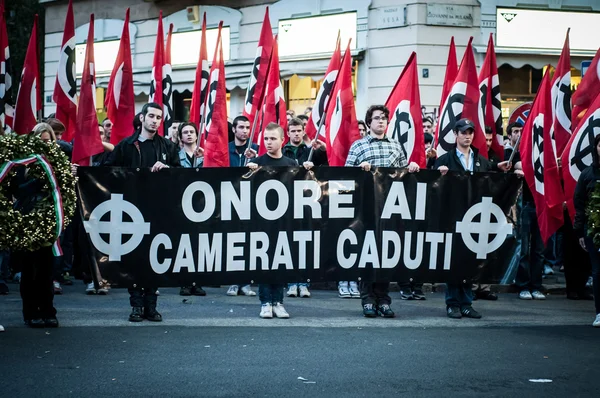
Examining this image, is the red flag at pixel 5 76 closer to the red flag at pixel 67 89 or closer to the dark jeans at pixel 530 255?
the red flag at pixel 67 89

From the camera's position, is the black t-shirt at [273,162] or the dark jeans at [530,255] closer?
the black t-shirt at [273,162]

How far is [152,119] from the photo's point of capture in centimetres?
904

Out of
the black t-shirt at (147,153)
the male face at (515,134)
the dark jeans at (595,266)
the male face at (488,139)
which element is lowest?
the dark jeans at (595,266)

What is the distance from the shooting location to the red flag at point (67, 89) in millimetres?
11609

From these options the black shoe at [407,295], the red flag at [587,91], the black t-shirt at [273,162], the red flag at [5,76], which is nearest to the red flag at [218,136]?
the black t-shirt at [273,162]

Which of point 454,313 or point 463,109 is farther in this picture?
point 463,109

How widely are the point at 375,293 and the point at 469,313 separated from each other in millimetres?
961

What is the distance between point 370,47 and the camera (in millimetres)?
19891

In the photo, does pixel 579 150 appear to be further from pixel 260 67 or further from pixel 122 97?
pixel 122 97

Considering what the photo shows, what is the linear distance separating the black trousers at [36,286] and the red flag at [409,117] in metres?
4.33

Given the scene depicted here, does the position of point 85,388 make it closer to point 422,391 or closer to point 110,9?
point 422,391

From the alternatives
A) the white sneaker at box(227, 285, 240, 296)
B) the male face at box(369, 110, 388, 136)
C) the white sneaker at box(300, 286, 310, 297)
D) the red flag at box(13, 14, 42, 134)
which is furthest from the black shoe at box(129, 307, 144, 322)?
the red flag at box(13, 14, 42, 134)

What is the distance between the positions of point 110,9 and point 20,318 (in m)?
17.0

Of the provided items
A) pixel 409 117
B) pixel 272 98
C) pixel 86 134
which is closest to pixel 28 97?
pixel 86 134
